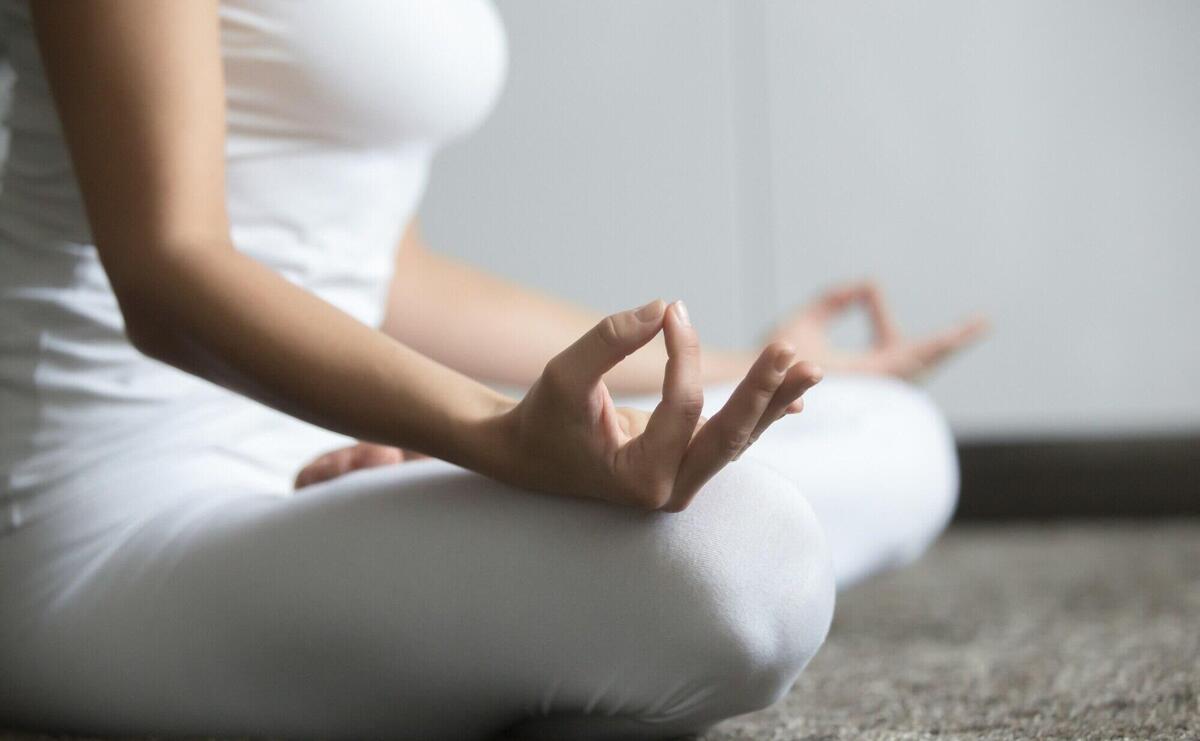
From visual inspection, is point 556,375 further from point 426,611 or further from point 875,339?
point 875,339

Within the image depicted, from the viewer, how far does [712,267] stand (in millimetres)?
1957

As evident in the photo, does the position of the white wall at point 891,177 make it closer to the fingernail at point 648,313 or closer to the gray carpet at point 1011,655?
the gray carpet at point 1011,655

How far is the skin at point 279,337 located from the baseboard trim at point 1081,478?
60.2 inches

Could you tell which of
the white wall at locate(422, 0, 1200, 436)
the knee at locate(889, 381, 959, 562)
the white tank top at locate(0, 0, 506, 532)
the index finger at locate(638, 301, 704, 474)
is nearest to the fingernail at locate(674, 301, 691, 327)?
the index finger at locate(638, 301, 704, 474)

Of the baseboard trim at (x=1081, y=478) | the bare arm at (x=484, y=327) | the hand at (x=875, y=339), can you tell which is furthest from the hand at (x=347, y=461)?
the baseboard trim at (x=1081, y=478)

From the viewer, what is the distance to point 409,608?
534 millimetres

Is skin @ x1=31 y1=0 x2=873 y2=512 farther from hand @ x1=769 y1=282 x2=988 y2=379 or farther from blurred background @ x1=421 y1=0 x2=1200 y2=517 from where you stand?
blurred background @ x1=421 y1=0 x2=1200 y2=517

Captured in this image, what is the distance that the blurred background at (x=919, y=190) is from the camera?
75.2 inches

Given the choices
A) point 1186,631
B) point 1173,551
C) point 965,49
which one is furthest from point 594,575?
point 965,49

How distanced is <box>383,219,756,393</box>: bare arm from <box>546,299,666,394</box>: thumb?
0.58 meters

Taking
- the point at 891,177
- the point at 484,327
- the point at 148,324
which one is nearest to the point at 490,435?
the point at 148,324

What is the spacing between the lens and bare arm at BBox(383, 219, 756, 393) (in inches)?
39.8

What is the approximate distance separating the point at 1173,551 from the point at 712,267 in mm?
777

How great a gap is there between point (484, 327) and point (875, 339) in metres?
0.37
